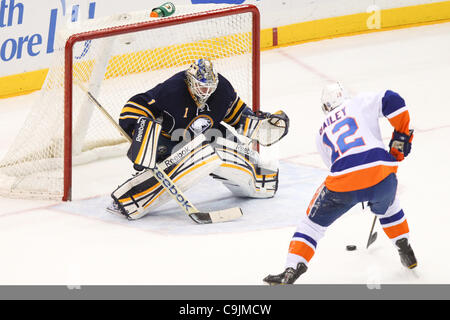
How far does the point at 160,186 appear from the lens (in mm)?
5020

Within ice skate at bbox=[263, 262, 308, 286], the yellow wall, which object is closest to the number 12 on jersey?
ice skate at bbox=[263, 262, 308, 286]

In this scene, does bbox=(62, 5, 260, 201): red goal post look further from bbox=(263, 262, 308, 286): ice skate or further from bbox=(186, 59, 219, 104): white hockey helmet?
bbox=(263, 262, 308, 286): ice skate

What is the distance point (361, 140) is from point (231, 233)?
108 centimetres

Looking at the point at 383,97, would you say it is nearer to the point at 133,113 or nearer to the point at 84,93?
the point at 133,113

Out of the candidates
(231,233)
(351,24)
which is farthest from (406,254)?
(351,24)

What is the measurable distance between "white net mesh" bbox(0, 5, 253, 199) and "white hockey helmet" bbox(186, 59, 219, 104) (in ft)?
1.90

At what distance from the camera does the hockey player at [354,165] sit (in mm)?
3918

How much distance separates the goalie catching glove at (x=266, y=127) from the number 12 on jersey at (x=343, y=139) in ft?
3.95

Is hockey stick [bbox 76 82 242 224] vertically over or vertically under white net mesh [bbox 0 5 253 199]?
under

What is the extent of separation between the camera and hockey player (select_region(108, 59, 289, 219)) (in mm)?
4926

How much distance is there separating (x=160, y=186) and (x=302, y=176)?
92cm

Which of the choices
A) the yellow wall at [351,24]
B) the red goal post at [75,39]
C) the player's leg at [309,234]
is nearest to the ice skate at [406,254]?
the player's leg at [309,234]

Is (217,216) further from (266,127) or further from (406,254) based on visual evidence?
(406,254)

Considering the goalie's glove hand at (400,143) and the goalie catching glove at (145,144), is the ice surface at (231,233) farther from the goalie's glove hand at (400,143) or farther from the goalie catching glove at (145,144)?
the goalie's glove hand at (400,143)
